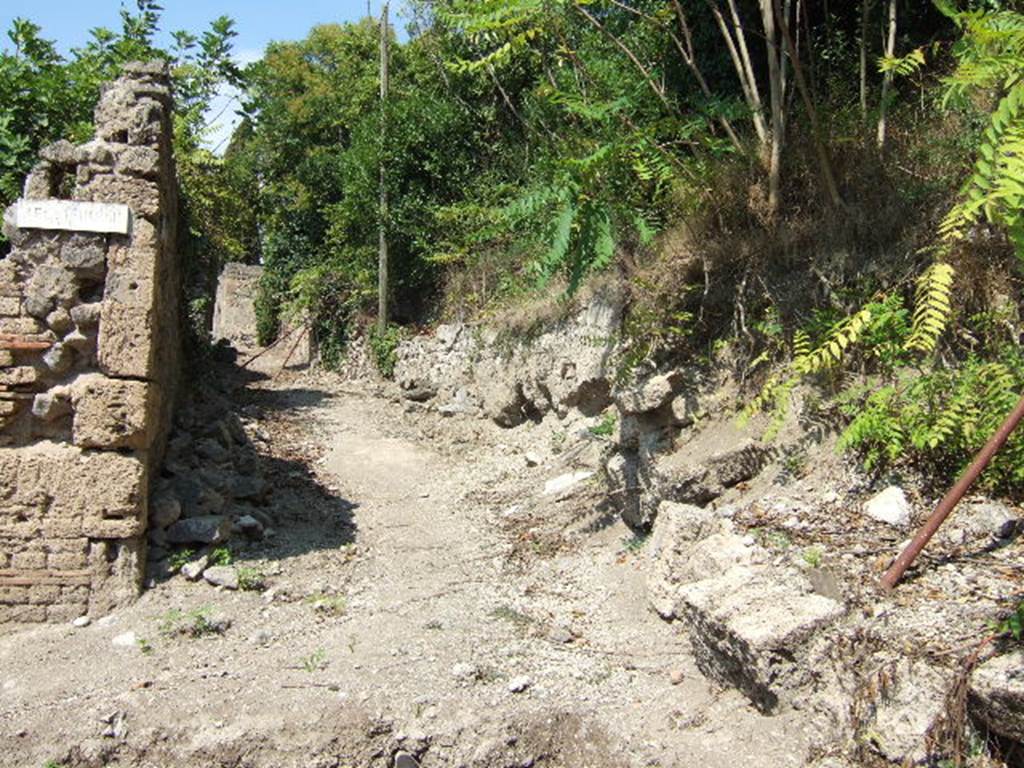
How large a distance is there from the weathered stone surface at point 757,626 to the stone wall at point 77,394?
11.8 feet

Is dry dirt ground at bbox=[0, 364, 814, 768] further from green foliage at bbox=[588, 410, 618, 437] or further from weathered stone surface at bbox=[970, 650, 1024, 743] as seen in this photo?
weathered stone surface at bbox=[970, 650, 1024, 743]

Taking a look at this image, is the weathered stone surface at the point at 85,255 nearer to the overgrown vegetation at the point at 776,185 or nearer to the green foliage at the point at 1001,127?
the overgrown vegetation at the point at 776,185

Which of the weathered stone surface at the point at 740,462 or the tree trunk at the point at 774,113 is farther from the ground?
the tree trunk at the point at 774,113

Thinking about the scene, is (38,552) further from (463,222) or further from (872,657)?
(463,222)

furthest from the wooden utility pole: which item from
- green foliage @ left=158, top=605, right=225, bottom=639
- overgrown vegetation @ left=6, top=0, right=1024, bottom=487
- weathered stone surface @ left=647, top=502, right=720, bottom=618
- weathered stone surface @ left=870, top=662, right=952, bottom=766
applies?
Answer: weathered stone surface @ left=870, top=662, right=952, bottom=766

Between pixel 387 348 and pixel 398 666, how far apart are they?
33.4ft

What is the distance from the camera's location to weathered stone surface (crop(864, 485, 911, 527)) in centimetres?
457

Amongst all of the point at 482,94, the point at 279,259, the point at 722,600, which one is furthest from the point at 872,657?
the point at 279,259

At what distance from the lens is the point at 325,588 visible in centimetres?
612

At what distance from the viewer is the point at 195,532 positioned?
6203mm

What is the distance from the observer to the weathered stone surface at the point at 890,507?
4.57 meters

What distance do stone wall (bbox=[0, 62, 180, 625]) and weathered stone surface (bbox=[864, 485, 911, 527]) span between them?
4.38 m

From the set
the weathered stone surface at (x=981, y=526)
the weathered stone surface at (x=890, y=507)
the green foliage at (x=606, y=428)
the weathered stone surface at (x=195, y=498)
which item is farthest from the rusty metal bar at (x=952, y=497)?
the weathered stone surface at (x=195, y=498)

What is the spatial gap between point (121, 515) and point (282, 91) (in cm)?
1937
